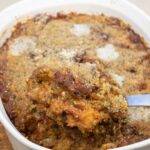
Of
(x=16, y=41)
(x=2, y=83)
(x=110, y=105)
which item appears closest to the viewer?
(x=110, y=105)

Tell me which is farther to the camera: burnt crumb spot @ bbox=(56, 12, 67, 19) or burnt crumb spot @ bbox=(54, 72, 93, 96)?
burnt crumb spot @ bbox=(56, 12, 67, 19)

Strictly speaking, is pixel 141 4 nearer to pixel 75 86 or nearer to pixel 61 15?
pixel 61 15

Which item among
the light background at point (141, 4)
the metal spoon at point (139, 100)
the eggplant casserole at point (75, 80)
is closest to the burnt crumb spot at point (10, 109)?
the eggplant casserole at point (75, 80)

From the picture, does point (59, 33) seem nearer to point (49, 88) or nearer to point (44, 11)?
point (44, 11)

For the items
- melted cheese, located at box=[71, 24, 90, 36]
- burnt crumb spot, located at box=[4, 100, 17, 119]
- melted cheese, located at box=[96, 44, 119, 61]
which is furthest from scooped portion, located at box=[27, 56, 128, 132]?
melted cheese, located at box=[71, 24, 90, 36]

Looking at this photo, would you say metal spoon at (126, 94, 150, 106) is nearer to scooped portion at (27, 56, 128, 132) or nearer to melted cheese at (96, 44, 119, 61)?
scooped portion at (27, 56, 128, 132)

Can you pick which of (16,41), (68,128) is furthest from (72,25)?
(68,128)
